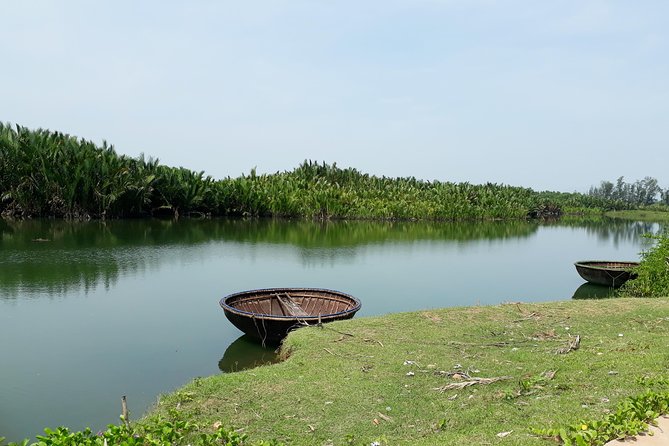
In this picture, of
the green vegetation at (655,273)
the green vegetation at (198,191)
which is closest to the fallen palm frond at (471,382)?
the green vegetation at (655,273)

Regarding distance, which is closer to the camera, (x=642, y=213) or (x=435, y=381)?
(x=435, y=381)

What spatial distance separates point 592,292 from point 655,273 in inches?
110

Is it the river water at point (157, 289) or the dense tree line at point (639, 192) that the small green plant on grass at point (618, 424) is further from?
the dense tree line at point (639, 192)

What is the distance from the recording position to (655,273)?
1159 cm

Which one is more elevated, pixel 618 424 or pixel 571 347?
pixel 618 424

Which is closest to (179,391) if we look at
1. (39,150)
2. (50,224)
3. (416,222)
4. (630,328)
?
(630,328)

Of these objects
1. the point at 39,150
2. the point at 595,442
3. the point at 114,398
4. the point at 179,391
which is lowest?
the point at 114,398

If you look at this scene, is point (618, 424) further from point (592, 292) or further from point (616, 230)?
point (616, 230)

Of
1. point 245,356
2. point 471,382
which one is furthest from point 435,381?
point 245,356

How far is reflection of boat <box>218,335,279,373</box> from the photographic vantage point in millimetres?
7777

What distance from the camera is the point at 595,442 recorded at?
3.40m

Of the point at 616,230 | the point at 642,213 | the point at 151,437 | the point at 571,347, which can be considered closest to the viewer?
the point at 151,437

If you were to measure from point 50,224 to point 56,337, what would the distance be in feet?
69.3

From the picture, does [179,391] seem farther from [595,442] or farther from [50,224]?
[50,224]
